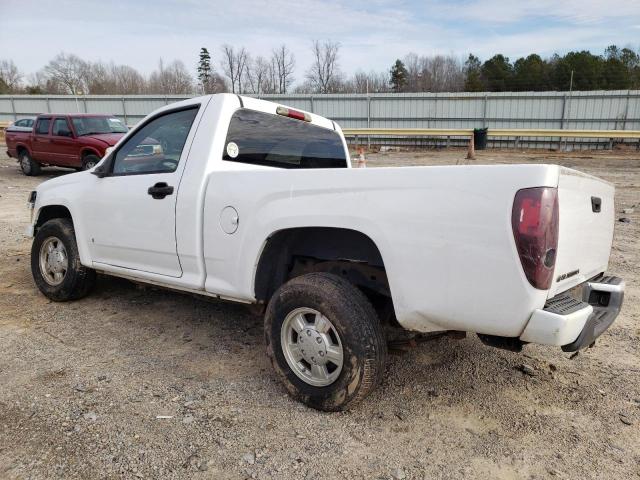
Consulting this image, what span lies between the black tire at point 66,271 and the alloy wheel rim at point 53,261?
2cm

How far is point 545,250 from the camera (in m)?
2.10

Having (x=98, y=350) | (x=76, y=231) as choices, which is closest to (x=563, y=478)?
(x=98, y=350)

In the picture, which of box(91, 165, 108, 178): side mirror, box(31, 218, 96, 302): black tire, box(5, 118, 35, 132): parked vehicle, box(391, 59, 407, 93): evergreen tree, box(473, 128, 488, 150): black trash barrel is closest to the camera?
box(91, 165, 108, 178): side mirror

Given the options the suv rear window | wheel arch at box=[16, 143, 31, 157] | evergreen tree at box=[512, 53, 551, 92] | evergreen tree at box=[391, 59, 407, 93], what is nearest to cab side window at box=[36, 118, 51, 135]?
wheel arch at box=[16, 143, 31, 157]

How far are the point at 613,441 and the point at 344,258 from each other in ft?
5.65

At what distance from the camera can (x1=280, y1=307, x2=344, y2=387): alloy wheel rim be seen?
271 cm

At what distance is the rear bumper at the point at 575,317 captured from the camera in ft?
6.98

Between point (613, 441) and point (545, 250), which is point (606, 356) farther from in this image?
point (545, 250)

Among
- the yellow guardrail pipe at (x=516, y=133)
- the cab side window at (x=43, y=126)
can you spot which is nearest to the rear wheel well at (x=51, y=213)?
the cab side window at (x=43, y=126)

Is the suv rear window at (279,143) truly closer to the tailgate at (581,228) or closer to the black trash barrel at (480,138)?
the tailgate at (581,228)

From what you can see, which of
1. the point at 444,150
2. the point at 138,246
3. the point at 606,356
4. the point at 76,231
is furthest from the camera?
the point at 444,150

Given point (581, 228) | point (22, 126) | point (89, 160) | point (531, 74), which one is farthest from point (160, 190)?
point (531, 74)

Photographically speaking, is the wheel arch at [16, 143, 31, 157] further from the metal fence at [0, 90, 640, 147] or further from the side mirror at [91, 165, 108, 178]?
the metal fence at [0, 90, 640, 147]

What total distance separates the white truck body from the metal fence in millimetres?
23184
